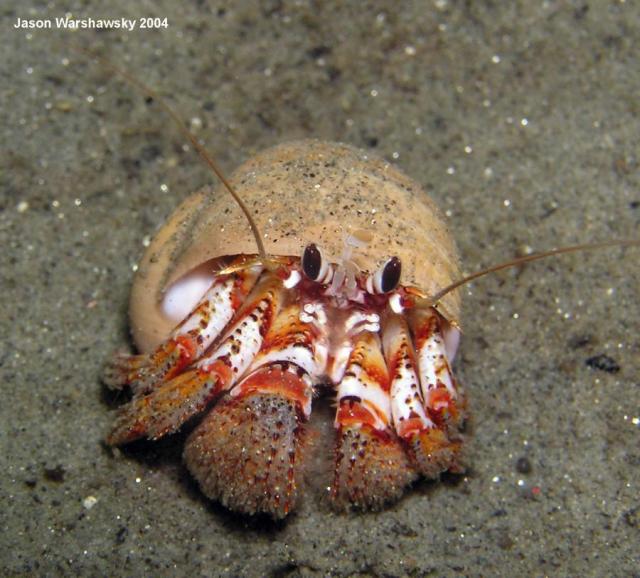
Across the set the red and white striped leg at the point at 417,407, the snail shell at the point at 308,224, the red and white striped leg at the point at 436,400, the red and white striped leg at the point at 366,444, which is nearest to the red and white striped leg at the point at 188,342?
the snail shell at the point at 308,224

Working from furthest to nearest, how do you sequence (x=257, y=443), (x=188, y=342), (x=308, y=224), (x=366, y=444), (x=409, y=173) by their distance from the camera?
(x=409, y=173)
(x=188, y=342)
(x=308, y=224)
(x=366, y=444)
(x=257, y=443)

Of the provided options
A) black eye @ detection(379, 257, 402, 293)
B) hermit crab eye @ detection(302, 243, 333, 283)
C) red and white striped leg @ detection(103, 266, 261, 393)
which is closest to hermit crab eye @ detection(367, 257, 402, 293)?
black eye @ detection(379, 257, 402, 293)

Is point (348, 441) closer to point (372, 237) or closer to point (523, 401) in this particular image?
point (372, 237)

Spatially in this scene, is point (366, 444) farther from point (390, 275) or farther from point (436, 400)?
point (390, 275)

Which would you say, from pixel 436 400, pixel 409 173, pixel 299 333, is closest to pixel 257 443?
pixel 299 333

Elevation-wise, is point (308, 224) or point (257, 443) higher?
point (308, 224)

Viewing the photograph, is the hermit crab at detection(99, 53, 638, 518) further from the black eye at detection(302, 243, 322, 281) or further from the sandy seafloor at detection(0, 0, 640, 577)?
the sandy seafloor at detection(0, 0, 640, 577)
